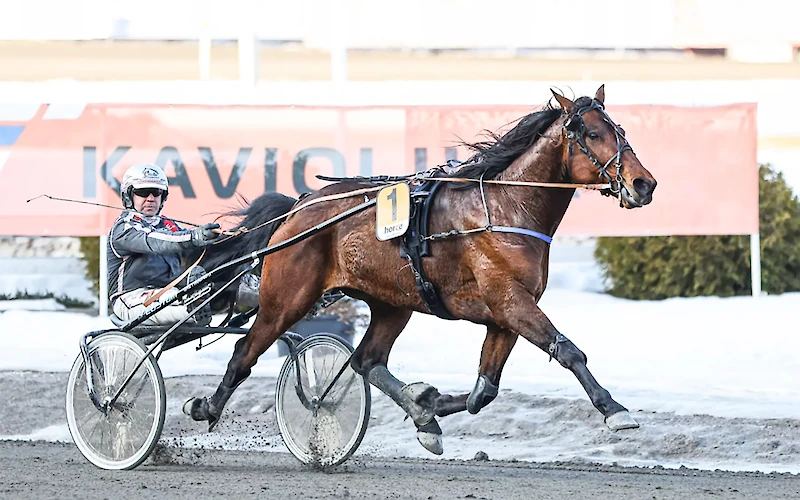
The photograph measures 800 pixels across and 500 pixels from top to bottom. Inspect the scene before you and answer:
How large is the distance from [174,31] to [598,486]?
13268 millimetres

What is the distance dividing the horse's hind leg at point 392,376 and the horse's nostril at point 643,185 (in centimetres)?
138

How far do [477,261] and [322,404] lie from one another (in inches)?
52.7

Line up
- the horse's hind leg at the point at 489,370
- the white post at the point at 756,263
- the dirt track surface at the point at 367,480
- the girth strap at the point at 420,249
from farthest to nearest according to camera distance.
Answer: the white post at the point at 756,263 < the girth strap at the point at 420,249 < the horse's hind leg at the point at 489,370 < the dirt track surface at the point at 367,480

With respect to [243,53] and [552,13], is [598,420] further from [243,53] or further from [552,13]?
[552,13]

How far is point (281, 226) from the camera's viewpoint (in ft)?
22.5

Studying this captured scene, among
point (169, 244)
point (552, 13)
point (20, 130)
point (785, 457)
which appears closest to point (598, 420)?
point (785, 457)

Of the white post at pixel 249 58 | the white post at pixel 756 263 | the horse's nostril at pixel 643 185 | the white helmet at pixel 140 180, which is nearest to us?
the horse's nostril at pixel 643 185

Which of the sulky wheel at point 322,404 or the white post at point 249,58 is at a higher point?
the white post at point 249,58

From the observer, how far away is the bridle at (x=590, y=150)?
571 centimetres

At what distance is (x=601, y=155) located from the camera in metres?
5.77

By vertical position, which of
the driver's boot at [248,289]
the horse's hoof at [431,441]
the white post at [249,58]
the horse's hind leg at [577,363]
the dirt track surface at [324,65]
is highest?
the dirt track surface at [324,65]

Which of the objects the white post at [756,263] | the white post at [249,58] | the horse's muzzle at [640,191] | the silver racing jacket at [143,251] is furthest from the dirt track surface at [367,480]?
the white post at [249,58]

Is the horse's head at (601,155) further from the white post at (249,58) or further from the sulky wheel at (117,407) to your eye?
the white post at (249,58)

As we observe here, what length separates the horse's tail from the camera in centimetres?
702
